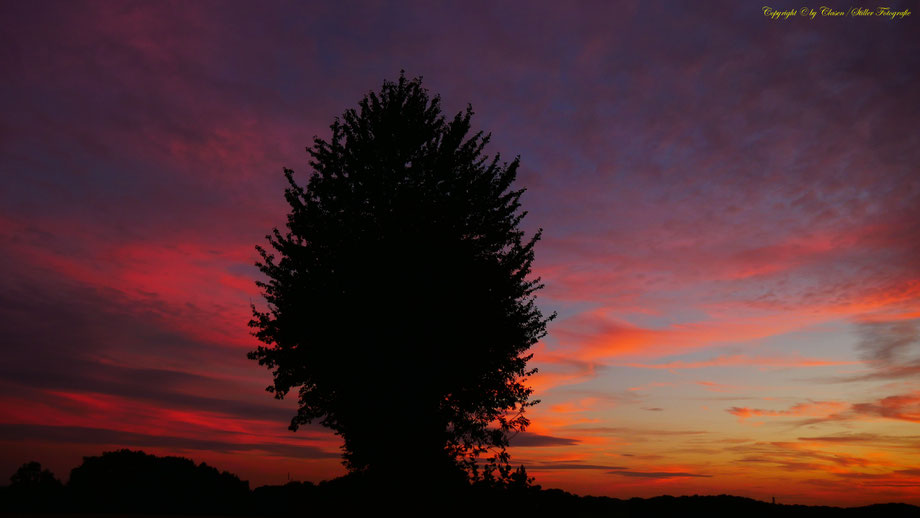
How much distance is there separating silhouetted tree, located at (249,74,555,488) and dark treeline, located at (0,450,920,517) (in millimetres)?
1977

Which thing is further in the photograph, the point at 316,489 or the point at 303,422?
the point at 303,422

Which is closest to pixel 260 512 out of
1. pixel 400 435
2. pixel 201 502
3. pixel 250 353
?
pixel 201 502

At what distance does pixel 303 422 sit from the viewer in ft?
89.5

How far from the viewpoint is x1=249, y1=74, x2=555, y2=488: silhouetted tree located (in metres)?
25.5

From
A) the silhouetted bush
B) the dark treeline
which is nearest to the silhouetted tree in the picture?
the dark treeline

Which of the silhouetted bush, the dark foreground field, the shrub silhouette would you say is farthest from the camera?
the dark foreground field

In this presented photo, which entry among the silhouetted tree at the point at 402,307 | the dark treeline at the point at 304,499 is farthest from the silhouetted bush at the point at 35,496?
the silhouetted tree at the point at 402,307

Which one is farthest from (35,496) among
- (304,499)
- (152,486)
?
(304,499)

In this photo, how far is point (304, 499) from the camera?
23.2 metres

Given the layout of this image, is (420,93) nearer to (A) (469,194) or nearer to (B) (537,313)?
(A) (469,194)

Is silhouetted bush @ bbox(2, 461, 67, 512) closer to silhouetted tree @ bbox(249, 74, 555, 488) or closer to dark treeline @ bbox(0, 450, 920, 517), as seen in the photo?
dark treeline @ bbox(0, 450, 920, 517)

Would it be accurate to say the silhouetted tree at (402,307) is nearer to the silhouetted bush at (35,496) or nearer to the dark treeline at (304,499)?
the dark treeline at (304,499)

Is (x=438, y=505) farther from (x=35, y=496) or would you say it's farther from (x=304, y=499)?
(x=35, y=496)

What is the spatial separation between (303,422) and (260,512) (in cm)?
559
